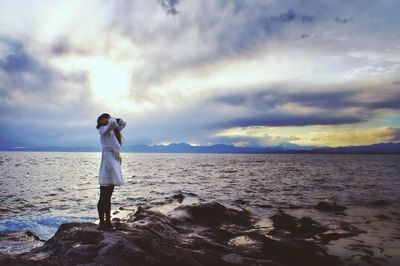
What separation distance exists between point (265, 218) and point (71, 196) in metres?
18.7

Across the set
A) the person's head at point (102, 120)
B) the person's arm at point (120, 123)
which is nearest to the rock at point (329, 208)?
the person's arm at point (120, 123)

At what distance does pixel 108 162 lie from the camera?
28.0ft

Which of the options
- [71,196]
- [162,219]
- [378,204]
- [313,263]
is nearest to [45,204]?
[71,196]

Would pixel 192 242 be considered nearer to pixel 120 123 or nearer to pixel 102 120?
pixel 120 123

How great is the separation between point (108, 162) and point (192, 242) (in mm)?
3567

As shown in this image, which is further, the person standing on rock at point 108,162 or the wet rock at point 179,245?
the person standing on rock at point 108,162

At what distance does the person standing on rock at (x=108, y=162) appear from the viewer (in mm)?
8477

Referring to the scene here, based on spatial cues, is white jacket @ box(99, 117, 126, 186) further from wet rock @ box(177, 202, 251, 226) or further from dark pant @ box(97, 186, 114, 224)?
wet rock @ box(177, 202, 251, 226)

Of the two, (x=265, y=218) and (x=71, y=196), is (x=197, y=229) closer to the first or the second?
(x=265, y=218)

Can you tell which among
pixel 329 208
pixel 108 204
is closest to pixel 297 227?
pixel 329 208

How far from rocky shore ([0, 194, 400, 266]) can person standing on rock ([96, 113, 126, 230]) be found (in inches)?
21.2

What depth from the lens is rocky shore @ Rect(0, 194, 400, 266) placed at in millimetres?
6707

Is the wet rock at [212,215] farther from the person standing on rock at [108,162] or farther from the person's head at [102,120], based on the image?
the person's head at [102,120]

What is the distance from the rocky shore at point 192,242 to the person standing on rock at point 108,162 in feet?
1.77
